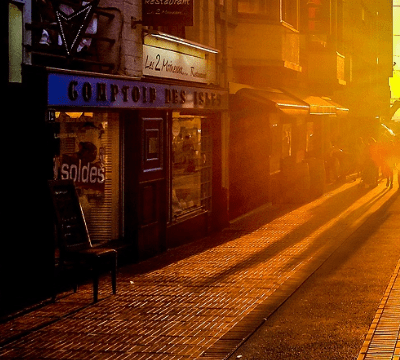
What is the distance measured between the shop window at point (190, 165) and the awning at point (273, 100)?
7.29ft

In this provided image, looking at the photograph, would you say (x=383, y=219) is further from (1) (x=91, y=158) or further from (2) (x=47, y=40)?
(2) (x=47, y=40)

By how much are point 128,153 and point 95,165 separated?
667 mm

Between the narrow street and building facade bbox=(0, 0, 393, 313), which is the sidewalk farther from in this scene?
building facade bbox=(0, 0, 393, 313)

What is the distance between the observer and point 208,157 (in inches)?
728

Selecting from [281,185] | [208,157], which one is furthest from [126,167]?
[281,185]

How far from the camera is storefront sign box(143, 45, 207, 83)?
576 inches

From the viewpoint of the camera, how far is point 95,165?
1348cm

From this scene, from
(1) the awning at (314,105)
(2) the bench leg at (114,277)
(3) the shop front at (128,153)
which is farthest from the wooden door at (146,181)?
(1) the awning at (314,105)

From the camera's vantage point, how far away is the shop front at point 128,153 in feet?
40.2

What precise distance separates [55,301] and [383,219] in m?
11.0

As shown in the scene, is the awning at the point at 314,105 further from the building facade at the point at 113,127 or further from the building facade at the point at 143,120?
the building facade at the point at 113,127

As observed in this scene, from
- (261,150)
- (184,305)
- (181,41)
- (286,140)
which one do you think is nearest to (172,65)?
(181,41)

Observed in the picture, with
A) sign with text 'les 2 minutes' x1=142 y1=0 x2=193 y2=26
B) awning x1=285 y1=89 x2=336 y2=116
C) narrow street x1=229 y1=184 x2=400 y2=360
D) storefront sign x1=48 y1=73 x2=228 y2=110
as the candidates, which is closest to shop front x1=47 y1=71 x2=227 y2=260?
storefront sign x1=48 y1=73 x2=228 y2=110

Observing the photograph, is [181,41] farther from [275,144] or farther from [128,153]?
[275,144]
